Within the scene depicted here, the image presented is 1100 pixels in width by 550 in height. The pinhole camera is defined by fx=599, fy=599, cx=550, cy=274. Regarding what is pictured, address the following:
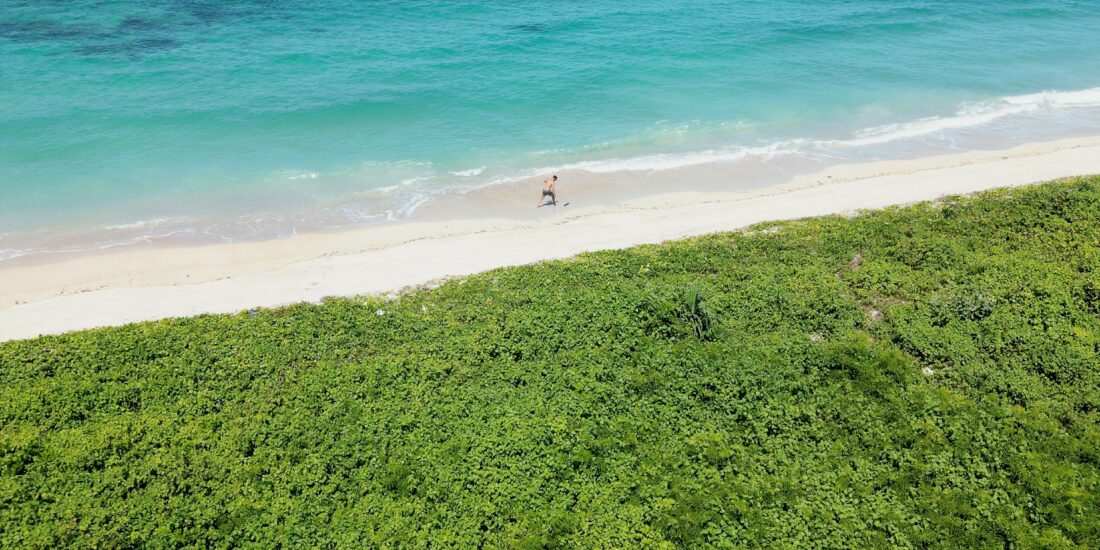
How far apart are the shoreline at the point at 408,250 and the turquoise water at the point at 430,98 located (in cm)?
177

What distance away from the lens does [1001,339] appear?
1514 centimetres

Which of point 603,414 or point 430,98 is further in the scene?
point 430,98

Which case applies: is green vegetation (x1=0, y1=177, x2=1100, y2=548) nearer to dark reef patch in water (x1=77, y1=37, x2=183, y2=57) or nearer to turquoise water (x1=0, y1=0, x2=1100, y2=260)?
turquoise water (x1=0, y1=0, x2=1100, y2=260)

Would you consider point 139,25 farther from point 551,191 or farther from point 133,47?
point 551,191

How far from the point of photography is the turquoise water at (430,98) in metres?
27.8

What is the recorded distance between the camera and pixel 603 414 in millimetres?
13531

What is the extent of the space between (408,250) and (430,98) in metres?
15.8

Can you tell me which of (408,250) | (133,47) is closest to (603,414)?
(408,250)

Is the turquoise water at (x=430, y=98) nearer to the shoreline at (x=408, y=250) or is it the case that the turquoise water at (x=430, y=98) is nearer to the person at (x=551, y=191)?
the shoreline at (x=408, y=250)

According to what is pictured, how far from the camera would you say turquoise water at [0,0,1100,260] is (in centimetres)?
2777

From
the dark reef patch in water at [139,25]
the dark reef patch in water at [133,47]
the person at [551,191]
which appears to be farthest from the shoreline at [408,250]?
the dark reef patch in water at [139,25]

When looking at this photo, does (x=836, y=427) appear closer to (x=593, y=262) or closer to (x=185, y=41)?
(x=593, y=262)

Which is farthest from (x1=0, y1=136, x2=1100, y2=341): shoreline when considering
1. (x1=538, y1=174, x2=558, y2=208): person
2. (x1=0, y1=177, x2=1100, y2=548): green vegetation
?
(x1=0, y1=177, x2=1100, y2=548): green vegetation

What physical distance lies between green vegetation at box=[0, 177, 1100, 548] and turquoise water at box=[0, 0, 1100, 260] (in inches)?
465
